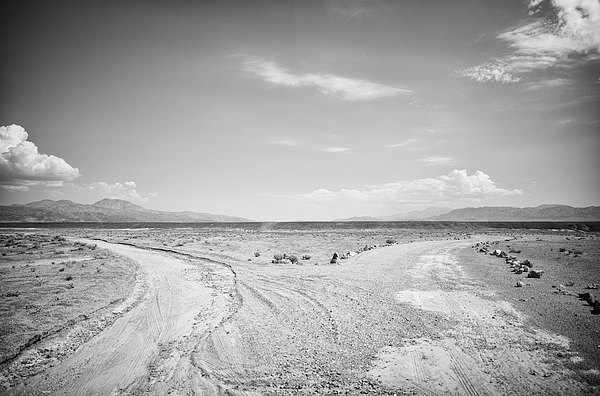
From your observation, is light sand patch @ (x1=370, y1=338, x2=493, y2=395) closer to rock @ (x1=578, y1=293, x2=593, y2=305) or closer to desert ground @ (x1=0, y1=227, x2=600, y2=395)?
desert ground @ (x1=0, y1=227, x2=600, y2=395)

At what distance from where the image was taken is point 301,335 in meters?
8.42

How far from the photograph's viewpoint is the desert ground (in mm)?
6051

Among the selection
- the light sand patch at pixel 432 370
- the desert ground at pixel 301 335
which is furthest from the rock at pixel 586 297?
the light sand patch at pixel 432 370

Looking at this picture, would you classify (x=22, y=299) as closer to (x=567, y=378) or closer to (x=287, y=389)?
(x=287, y=389)

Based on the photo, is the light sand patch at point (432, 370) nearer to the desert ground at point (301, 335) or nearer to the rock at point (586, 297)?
the desert ground at point (301, 335)

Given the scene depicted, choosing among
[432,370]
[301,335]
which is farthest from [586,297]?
[301,335]

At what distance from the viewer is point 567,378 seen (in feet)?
19.4

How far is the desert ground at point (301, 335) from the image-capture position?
19.9 ft

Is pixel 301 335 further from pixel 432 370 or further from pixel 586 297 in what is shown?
pixel 586 297

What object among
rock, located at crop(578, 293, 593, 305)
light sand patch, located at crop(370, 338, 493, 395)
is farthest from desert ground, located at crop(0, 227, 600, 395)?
rock, located at crop(578, 293, 593, 305)

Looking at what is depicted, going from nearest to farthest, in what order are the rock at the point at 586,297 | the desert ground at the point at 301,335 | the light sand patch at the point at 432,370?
the light sand patch at the point at 432,370 → the desert ground at the point at 301,335 → the rock at the point at 586,297

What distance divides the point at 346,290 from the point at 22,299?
1365 centimetres

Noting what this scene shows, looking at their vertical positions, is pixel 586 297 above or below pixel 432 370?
above

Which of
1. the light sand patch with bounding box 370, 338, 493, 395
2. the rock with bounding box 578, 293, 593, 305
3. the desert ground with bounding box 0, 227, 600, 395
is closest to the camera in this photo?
the light sand patch with bounding box 370, 338, 493, 395
